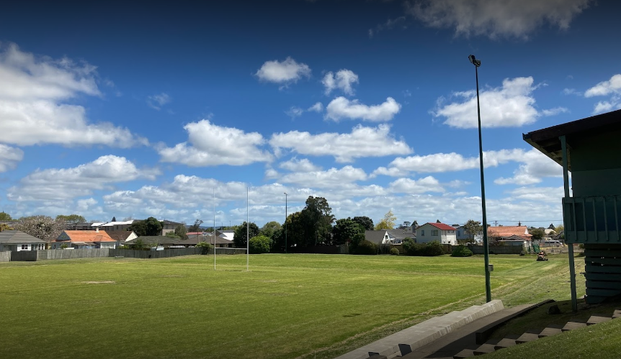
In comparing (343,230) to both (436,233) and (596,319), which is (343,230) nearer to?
(436,233)

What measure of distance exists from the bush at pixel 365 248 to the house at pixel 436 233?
24.7m

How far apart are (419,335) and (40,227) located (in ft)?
378

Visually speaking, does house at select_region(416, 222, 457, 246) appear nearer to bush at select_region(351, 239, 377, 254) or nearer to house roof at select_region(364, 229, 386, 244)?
house roof at select_region(364, 229, 386, 244)

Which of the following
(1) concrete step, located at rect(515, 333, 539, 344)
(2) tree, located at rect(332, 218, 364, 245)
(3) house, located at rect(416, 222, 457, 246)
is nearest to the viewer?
(1) concrete step, located at rect(515, 333, 539, 344)

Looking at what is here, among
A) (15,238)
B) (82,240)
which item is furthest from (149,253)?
(82,240)

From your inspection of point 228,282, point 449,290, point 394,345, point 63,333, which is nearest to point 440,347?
point 394,345

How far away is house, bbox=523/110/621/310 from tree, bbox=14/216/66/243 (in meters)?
116

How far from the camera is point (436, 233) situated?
10312 centimetres

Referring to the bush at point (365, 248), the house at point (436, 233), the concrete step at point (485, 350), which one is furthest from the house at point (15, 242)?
the concrete step at point (485, 350)

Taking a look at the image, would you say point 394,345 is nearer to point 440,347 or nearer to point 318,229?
point 440,347

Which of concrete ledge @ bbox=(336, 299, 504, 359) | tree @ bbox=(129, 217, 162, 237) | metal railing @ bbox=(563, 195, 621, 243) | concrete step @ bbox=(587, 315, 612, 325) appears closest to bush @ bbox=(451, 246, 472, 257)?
concrete ledge @ bbox=(336, 299, 504, 359)

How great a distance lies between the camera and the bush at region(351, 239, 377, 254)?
3250 inches

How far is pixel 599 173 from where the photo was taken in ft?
48.0

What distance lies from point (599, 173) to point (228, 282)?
78.0 feet
